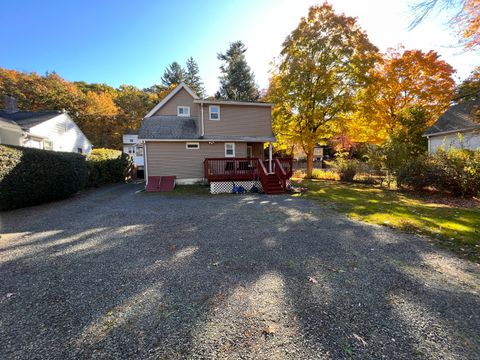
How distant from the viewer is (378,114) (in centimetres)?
2066

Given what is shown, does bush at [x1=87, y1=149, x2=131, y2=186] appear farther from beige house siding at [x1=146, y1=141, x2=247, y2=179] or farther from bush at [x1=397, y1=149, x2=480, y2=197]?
bush at [x1=397, y1=149, x2=480, y2=197]

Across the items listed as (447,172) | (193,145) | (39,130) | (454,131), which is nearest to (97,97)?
(39,130)

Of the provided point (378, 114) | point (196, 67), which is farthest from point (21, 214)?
point (196, 67)

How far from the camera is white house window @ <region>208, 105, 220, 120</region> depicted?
14955 mm

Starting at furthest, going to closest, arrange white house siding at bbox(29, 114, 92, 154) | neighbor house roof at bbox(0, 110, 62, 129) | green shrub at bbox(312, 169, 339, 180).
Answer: green shrub at bbox(312, 169, 339, 180) < white house siding at bbox(29, 114, 92, 154) < neighbor house roof at bbox(0, 110, 62, 129)

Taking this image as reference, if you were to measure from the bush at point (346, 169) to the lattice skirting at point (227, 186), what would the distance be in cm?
783

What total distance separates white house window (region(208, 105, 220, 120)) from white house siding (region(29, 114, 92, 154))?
12.2 m

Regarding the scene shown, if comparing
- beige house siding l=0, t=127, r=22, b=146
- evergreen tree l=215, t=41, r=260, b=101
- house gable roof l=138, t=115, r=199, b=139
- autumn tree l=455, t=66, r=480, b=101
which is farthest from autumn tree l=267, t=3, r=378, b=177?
beige house siding l=0, t=127, r=22, b=146

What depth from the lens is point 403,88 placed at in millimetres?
19812

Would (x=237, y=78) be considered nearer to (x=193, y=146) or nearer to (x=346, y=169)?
(x=193, y=146)

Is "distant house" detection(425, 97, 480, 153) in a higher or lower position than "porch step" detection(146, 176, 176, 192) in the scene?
higher

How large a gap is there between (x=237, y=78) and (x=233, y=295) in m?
32.5

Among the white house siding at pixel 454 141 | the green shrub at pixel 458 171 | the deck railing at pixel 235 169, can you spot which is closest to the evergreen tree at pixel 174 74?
the deck railing at pixel 235 169

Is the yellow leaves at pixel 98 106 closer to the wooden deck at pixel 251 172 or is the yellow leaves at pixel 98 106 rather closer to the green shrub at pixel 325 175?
the wooden deck at pixel 251 172
